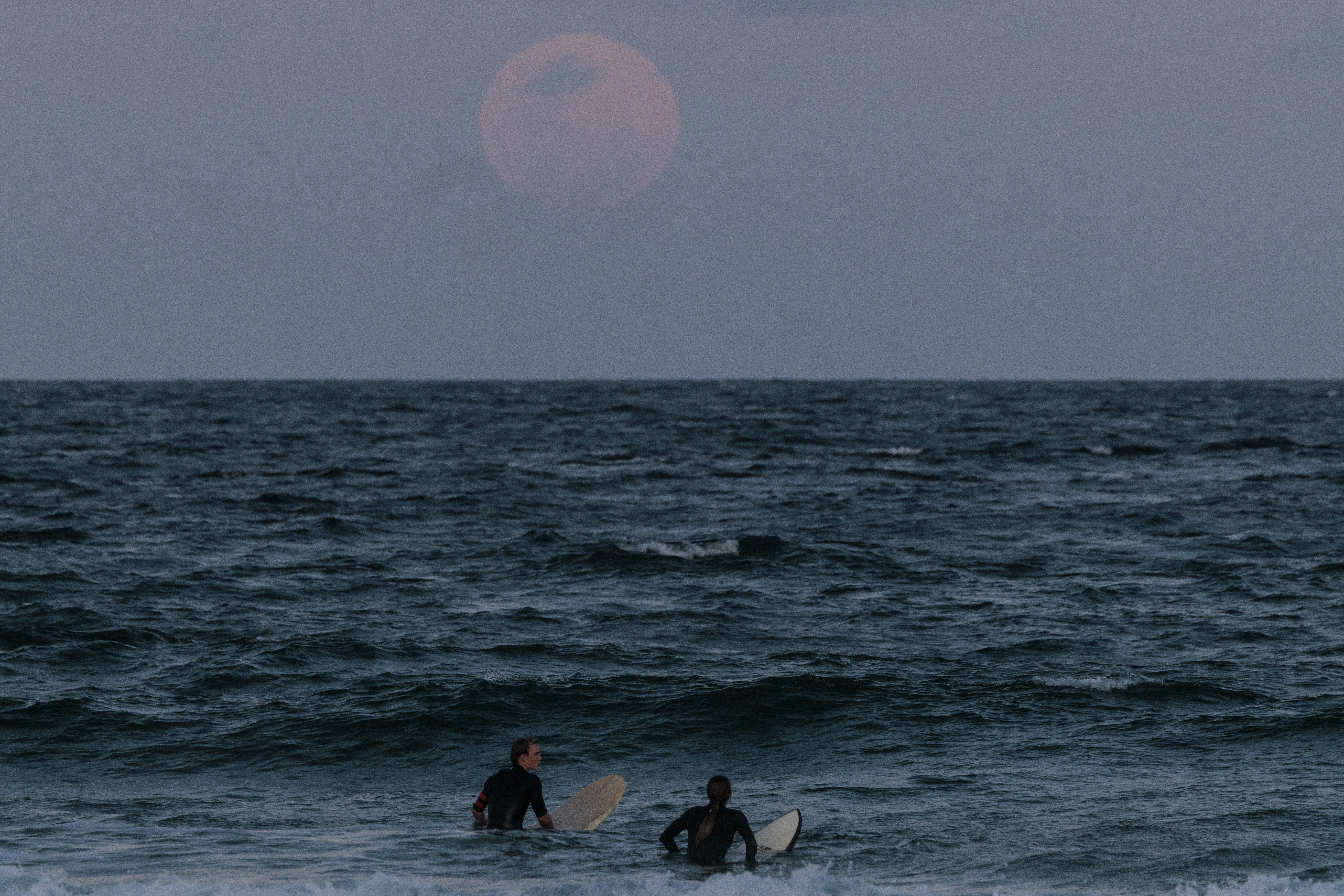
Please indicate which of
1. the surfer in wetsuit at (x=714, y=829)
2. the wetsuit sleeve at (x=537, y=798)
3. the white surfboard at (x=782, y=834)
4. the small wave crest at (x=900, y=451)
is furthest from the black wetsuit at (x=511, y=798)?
the small wave crest at (x=900, y=451)

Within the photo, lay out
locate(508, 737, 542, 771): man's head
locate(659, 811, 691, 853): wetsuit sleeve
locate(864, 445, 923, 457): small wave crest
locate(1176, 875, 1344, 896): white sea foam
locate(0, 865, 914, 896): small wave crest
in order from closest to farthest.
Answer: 1. locate(0, 865, 914, 896): small wave crest
2. locate(1176, 875, 1344, 896): white sea foam
3. locate(659, 811, 691, 853): wetsuit sleeve
4. locate(508, 737, 542, 771): man's head
5. locate(864, 445, 923, 457): small wave crest

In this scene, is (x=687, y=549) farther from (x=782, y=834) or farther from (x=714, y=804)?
A: (x=714, y=804)

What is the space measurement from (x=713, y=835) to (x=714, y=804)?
0.31 metres

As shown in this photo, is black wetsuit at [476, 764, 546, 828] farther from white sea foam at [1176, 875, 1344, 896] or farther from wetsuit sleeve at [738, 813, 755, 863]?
white sea foam at [1176, 875, 1344, 896]

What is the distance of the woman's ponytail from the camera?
1415cm

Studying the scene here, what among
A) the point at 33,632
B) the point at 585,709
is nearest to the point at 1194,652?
the point at 585,709

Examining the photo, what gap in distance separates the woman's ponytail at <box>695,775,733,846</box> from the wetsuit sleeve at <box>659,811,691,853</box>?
0.16m

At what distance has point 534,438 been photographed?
8706 cm

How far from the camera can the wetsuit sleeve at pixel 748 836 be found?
1394 centimetres

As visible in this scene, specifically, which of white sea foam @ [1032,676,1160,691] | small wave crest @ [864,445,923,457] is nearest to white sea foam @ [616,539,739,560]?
white sea foam @ [1032,676,1160,691]

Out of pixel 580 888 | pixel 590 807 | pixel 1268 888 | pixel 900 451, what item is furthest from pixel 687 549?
pixel 900 451

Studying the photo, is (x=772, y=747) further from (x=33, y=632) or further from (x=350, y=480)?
(x=350, y=480)

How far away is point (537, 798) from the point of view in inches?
615

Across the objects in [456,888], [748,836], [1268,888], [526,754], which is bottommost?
[456,888]
